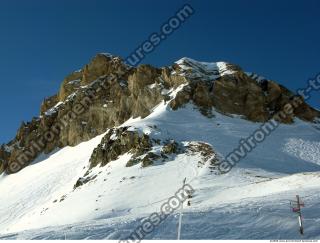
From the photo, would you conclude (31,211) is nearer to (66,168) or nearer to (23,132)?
(66,168)

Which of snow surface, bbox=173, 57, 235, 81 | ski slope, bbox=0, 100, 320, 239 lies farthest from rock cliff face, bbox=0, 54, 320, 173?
ski slope, bbox=0, 100, 320, 239

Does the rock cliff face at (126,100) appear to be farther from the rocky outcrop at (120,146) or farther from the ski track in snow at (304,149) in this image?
the ski track in snow at (304,149)

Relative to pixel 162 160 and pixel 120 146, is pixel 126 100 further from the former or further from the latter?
pixel 162 160

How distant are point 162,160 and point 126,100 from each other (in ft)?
105

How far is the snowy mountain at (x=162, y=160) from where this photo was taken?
84.8 ft

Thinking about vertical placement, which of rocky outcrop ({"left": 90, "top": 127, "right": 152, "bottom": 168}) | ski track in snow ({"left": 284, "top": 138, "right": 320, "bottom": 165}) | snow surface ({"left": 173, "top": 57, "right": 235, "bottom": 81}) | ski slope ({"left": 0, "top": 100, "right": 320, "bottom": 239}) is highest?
snow surface ({"left": 173, "top": 57, "right": 235, "bottom": 81})

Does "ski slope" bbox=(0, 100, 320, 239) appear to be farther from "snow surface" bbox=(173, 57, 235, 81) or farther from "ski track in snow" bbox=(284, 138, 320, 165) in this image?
"snow surface" bbox=(173, 57, 235, 81)

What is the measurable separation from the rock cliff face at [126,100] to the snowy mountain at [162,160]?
0.72 ft

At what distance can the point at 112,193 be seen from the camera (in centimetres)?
4634

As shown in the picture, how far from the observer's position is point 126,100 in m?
83.0

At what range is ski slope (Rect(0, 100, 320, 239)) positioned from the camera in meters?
24.6

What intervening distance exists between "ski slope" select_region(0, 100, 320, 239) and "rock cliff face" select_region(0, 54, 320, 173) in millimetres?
3257

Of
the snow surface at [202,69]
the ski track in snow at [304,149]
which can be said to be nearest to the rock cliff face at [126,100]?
the snow surface at [202,69]

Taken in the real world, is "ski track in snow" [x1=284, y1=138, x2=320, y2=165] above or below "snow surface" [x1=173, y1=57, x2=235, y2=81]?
below
